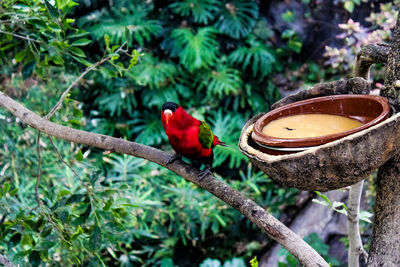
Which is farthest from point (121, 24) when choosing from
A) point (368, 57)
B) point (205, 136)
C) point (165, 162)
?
point (368, 57)

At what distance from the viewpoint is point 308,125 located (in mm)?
771

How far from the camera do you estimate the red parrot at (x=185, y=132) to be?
3.85ft

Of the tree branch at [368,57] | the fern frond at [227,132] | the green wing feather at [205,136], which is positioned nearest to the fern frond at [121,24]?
the fern frond at [227,132]

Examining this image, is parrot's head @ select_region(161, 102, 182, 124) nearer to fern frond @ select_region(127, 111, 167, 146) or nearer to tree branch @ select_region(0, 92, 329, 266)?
tree branch @ select_region(0, 92, 329, 266)

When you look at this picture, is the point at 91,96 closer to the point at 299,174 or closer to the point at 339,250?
the point at 339,250

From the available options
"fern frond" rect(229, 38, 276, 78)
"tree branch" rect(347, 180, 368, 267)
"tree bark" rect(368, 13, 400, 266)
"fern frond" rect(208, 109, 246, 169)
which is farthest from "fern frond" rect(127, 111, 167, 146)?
"tree bark" rect(368, 13, 400, 266)

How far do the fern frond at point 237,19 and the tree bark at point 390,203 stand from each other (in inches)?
81.9

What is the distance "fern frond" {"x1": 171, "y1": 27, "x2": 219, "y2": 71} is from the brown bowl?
5.83 ft

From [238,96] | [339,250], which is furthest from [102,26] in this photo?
[339,250]

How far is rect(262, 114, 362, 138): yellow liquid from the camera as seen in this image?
73cm

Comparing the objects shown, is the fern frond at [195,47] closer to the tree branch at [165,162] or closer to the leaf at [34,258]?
the tree branch at [165,162]

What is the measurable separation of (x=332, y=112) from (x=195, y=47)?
1853 millimetres

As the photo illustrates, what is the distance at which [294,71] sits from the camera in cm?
294

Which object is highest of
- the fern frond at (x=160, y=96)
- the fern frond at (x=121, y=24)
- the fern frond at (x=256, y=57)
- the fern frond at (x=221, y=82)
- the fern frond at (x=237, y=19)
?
the fern frond at (x=237, y=19)
